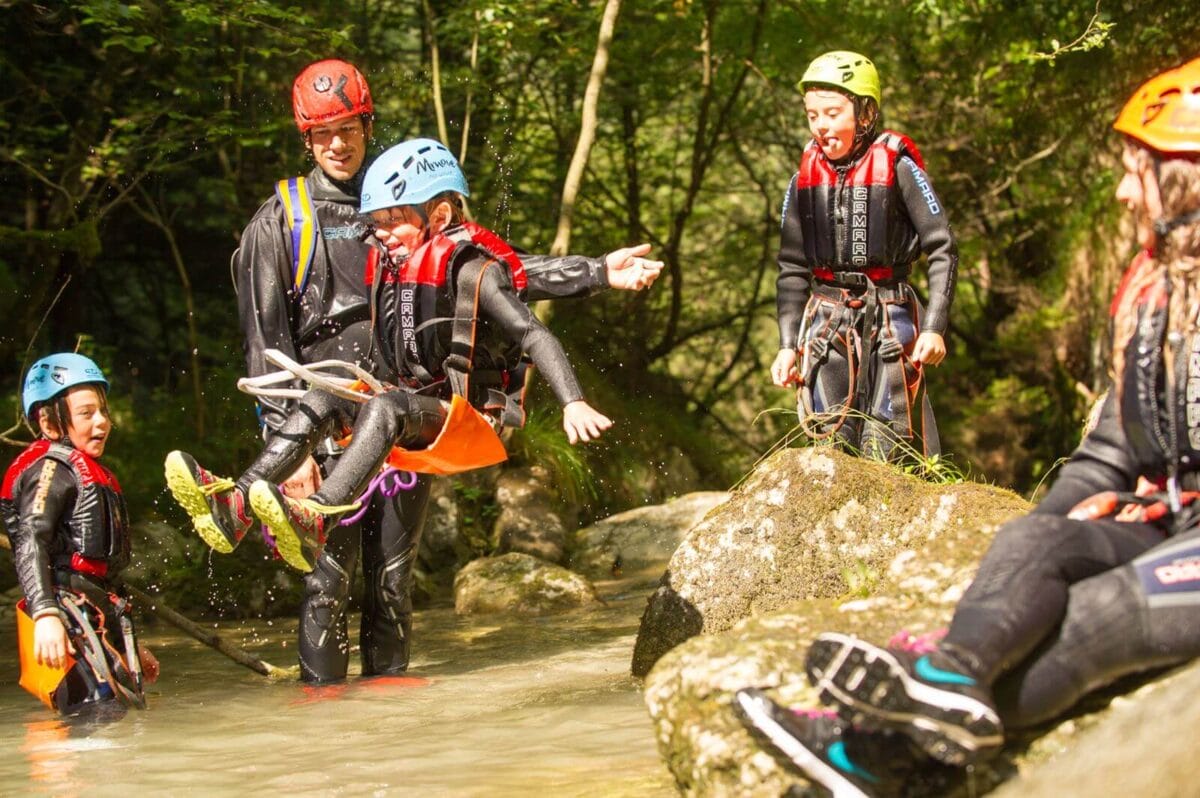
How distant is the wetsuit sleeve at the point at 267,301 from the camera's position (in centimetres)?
596

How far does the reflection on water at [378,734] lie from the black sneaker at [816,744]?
0.75 meters

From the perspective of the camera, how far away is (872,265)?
622cm

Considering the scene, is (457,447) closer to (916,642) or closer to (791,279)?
(791,279)

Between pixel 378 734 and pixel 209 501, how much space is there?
1.00 m

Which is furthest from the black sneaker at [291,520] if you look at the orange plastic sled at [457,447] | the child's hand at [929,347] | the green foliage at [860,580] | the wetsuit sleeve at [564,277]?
the child's hand at [929,347]

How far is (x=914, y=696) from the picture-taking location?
3164 mm

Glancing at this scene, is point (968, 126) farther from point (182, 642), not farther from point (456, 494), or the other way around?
point (182, 642)

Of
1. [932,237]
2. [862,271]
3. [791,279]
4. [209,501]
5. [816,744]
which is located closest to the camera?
[816,744]

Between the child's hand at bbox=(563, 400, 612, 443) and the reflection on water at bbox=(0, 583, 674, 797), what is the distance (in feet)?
3.31

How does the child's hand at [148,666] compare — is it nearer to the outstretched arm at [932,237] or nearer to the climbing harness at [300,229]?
the climbing harness at [300,229]

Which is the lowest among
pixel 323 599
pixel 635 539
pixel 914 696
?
pixel 635 539

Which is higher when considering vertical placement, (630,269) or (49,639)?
(630,269)

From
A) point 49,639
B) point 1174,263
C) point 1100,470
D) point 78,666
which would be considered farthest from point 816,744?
point 78,666

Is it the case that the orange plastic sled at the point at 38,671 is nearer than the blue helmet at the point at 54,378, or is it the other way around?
the orange plastic sled at the point at 38,671
